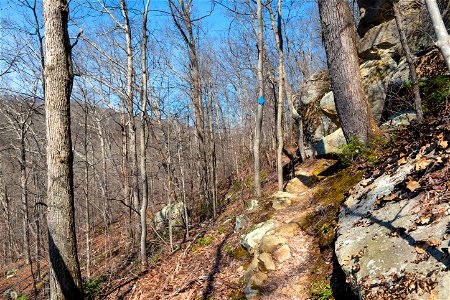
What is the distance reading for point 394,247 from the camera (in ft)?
9.03

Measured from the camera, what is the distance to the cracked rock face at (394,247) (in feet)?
7.40

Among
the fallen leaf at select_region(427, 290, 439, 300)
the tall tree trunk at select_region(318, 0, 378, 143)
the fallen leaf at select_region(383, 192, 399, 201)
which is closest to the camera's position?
the fallen leaf at select_region(427, 290, 439, 300)

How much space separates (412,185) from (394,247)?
87cm

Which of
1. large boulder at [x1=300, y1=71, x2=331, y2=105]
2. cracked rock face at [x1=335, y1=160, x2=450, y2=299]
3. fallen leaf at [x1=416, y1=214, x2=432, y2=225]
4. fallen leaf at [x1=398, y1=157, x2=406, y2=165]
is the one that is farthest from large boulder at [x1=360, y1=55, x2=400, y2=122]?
fallen leaf at [x1=416, y1=214, x2=432, y2=225]

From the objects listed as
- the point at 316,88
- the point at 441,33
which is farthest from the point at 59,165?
the point at 316,88

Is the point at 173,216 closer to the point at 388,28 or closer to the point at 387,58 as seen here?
the point at 387,58

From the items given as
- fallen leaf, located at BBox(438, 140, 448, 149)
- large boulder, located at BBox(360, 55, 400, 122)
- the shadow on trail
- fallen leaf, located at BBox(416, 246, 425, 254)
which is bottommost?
the shadow on trail

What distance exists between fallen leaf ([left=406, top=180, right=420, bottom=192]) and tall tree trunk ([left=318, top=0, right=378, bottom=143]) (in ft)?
8.39

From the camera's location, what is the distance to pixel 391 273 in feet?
8.29

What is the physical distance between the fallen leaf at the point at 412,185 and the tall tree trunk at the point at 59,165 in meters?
4.09

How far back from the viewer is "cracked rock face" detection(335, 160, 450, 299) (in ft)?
7.40

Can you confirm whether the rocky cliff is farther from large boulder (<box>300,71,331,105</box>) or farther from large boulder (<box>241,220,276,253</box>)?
large boulder (<box>241,220,276,253</box>)

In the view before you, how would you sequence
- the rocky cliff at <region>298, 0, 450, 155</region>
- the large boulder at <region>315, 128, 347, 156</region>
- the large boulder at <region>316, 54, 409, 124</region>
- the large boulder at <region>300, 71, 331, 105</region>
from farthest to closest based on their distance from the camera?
the large boulder at <region>300, 71, 331, 105</region> → the large boulder at <region>315, 128, 347, 156</region> → the large boulder at <region>316, 54, 409, 124</region> → the rocky cliff at <region>298, 0, 450, 155</region>

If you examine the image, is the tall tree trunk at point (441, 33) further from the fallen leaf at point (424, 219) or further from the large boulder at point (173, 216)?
the large boulder at point (173, 216)
